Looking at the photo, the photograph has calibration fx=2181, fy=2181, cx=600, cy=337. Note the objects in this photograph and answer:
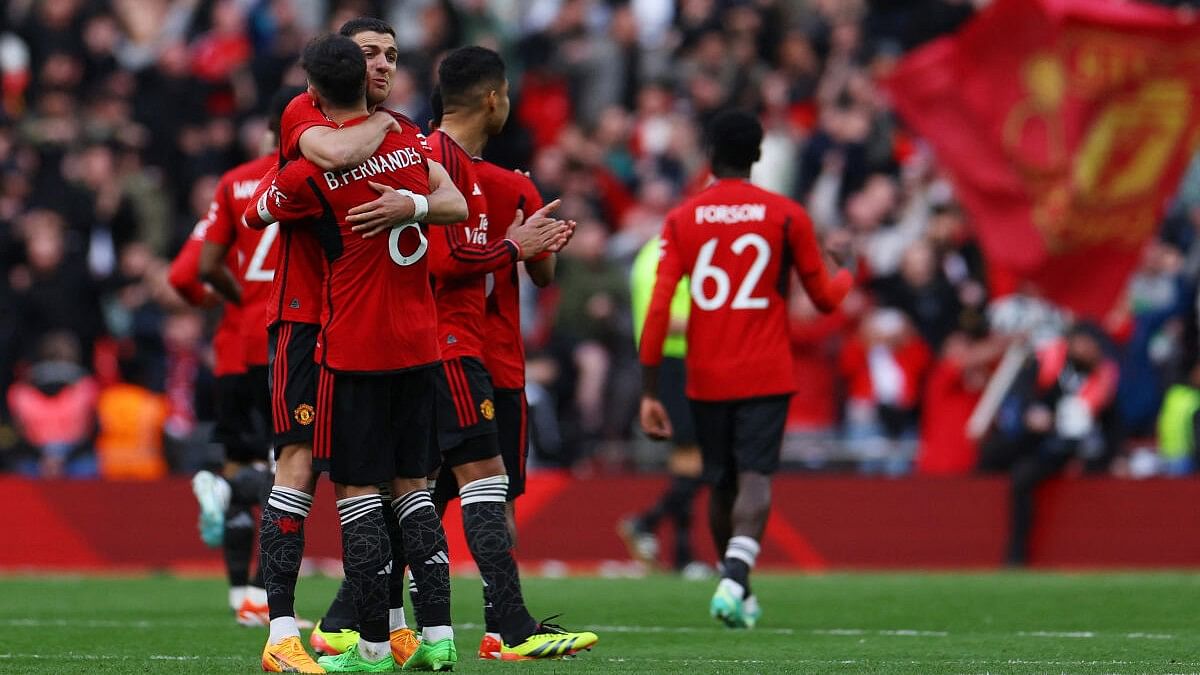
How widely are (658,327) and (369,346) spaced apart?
3345 millimetres

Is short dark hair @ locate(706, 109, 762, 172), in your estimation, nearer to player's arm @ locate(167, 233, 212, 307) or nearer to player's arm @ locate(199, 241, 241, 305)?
player's arm @ locate(199, 241, 241, 305)

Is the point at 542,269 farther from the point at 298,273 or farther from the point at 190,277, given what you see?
the point at 190,277

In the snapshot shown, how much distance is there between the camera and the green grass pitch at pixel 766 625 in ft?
28.1

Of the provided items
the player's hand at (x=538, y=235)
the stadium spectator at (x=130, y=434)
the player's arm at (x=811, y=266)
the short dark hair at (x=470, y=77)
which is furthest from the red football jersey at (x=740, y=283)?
the stadium spectator at (x=130, y=434)

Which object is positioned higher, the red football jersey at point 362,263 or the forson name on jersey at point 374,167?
the forson name on jersey at point 374,167

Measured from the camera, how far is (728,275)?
36.0ft

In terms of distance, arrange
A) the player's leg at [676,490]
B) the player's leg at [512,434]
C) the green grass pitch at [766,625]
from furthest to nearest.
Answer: the player's leg at [676,490], the player's leg at [512,434], the green grass pitch at [766,625]

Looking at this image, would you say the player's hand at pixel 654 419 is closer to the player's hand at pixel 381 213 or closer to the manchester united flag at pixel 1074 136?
the player's hand at pixel 381 213

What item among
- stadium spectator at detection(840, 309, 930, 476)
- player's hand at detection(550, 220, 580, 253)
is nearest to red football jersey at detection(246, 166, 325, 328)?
player's hand at detection(550, 220, 580, 253)

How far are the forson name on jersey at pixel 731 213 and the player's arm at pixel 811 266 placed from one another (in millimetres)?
174

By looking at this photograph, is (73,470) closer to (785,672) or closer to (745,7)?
(745,7)

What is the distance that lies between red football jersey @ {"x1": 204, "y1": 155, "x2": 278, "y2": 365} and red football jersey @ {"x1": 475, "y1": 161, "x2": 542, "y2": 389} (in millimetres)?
1667

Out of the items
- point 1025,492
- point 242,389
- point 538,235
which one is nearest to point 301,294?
point 538,235

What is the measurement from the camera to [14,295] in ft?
64.7
